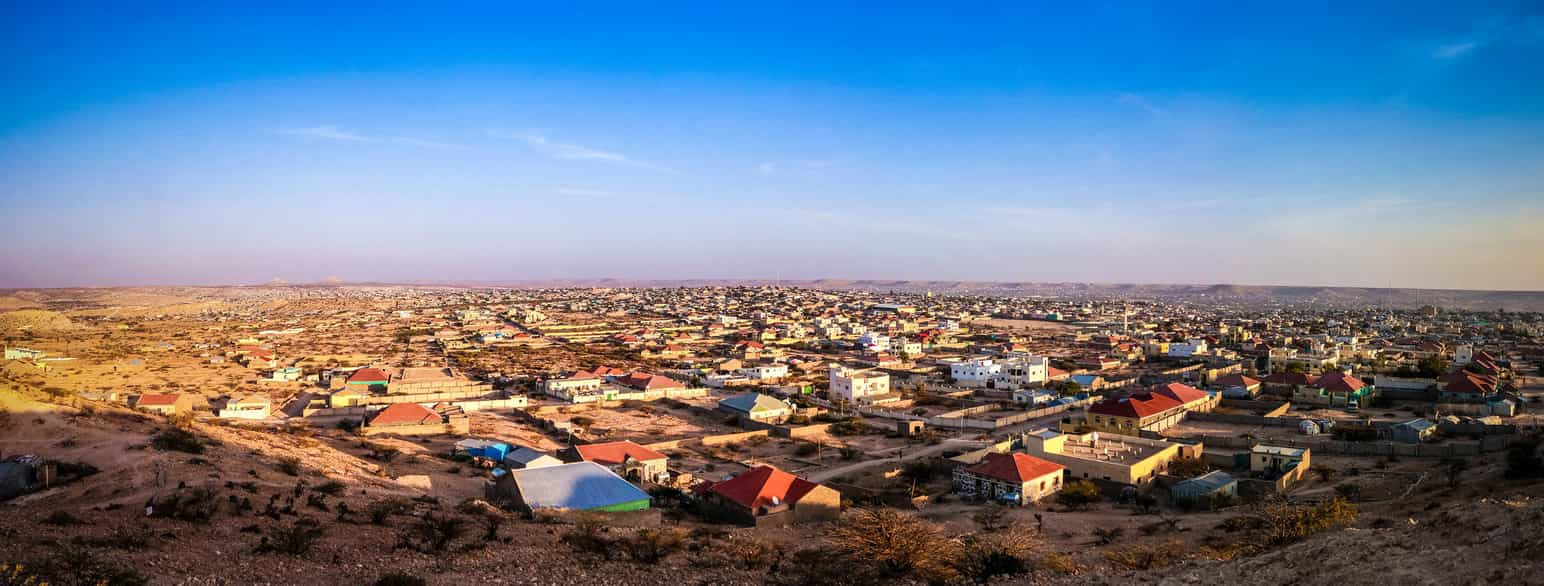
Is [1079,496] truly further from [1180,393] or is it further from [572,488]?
[1180,393]

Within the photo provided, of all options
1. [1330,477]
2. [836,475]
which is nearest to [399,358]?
[836,475]

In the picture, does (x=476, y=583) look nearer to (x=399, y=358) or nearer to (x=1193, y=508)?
(x=1193, y=508)

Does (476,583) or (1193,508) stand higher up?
(476,583)

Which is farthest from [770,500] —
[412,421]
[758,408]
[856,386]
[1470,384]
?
[1470,384]

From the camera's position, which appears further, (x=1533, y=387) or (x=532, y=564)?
(x=1533, y=387)

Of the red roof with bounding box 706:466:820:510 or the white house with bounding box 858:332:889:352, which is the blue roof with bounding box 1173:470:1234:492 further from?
the white house with bounding box 858:332:889:352

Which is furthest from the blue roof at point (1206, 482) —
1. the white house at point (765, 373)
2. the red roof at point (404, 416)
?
the white house at point (765, 373)
